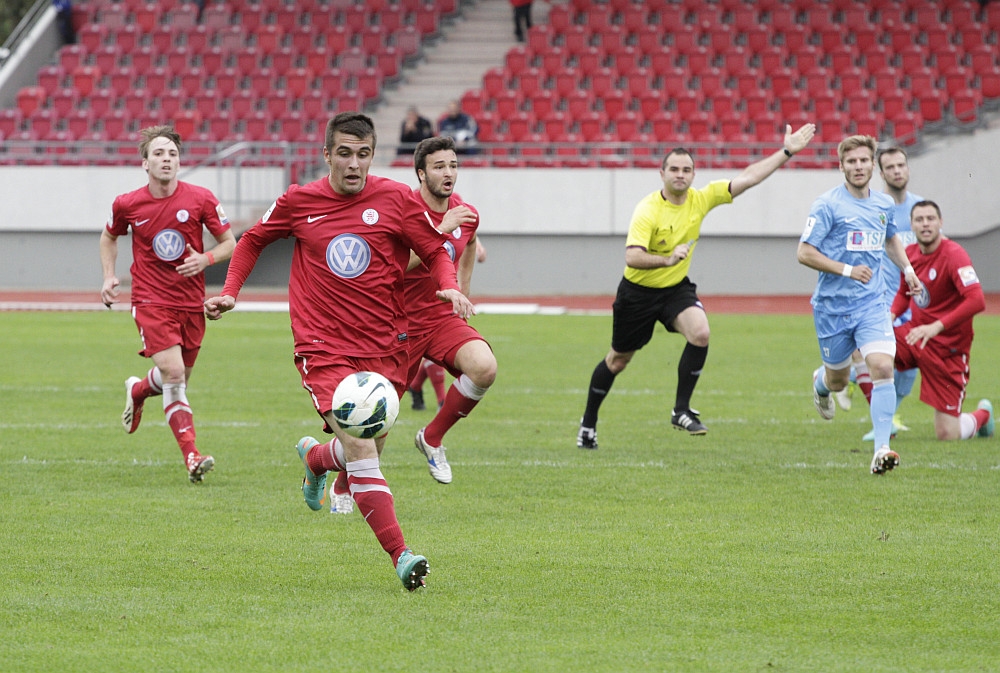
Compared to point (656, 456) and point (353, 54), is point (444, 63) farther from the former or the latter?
point (656, 456)

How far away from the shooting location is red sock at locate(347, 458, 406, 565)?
17.8 ft

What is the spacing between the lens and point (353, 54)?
1176 inches

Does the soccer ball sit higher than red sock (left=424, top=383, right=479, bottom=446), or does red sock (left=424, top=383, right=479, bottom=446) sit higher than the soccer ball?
the soccer ball

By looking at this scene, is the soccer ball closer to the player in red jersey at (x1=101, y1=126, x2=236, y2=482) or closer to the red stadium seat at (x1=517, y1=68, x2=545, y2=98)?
the player in red jersey at (x1=101, y1=126, x2=236, y2=482)

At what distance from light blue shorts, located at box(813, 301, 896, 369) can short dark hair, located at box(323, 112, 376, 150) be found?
13.7 feet

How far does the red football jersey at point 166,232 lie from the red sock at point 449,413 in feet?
6.27

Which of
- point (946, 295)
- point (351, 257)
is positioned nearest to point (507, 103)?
point (946, 295)

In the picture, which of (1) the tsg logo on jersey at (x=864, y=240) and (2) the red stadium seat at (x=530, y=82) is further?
(2) the red stadium seat at (x=530, y=82)

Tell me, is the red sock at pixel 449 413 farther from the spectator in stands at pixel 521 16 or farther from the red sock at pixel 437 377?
the spectator in stands at pixel 521 16

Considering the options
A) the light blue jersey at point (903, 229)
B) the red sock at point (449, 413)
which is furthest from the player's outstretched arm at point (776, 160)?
the red sock at point (449, 413)

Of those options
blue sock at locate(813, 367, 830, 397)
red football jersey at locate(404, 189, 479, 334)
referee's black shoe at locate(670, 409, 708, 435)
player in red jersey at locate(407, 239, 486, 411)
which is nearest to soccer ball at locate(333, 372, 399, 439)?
red football jersey at locate(404, 189, 479, 334)

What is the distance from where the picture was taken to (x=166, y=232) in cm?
848

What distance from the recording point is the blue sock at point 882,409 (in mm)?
8328

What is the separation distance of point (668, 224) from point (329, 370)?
451cm
